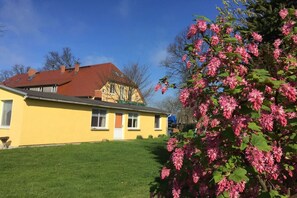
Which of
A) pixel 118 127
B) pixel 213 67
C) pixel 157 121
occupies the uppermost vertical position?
pixel 157 121

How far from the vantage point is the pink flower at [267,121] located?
7.76ft

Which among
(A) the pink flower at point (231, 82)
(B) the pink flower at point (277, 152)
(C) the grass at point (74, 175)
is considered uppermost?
(A) the pink flower at point (231, 82)

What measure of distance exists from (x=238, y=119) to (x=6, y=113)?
62.6ft

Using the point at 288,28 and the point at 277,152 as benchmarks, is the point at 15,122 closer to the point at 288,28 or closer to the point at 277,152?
the point at 288,28

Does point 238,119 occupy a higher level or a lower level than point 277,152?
higher

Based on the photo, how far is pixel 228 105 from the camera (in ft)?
7.63

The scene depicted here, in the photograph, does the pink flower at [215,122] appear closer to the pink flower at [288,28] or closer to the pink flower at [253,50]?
the pink flower at [253,50]

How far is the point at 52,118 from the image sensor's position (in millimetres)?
19312

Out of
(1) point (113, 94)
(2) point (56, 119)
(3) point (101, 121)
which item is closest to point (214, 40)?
(2) point (56, 119)

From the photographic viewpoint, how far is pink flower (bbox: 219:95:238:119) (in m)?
2.30

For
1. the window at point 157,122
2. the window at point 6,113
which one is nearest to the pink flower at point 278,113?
the window at point 6,113

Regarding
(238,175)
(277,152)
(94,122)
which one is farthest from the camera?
(94,122)

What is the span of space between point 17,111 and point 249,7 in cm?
1435

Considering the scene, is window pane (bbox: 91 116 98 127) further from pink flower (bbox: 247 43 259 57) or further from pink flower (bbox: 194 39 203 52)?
pink flower (bbox: 247 43 259 57)
